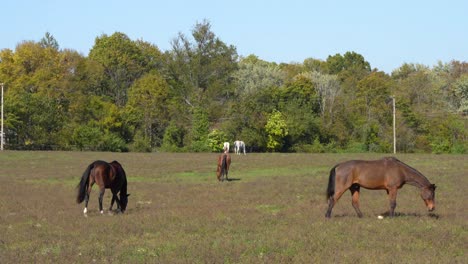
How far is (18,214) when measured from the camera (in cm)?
1850

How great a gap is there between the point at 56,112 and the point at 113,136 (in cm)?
797

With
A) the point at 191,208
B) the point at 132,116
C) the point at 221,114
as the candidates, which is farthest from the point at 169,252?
the point at 221,114

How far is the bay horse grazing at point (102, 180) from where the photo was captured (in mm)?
18156

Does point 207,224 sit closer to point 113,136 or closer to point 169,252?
point 169,252

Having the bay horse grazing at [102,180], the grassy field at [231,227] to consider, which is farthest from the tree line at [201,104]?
the bay horse grazing at [102,180]

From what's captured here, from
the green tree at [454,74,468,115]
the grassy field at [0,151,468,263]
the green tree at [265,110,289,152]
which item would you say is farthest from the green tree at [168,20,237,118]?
the grassy field at [0,151,468,263]

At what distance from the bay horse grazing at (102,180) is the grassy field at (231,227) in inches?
20.9

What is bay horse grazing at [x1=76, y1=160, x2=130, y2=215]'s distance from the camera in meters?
18.2

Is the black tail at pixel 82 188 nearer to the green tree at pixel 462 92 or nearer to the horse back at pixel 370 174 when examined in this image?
the horse back at pixel 370 174

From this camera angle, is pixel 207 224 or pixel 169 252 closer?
pixel 169 252

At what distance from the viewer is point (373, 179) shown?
15.9 m

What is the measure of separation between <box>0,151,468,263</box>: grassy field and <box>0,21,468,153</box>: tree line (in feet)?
149

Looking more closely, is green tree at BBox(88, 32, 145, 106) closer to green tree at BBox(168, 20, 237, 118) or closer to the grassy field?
green tree at BBox(168, 20, 237, 118)

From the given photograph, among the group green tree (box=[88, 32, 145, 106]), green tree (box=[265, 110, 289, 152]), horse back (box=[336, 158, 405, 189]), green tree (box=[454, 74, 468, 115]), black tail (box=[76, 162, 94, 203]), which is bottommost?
black tail (box=[76, 162, 94, 203])
